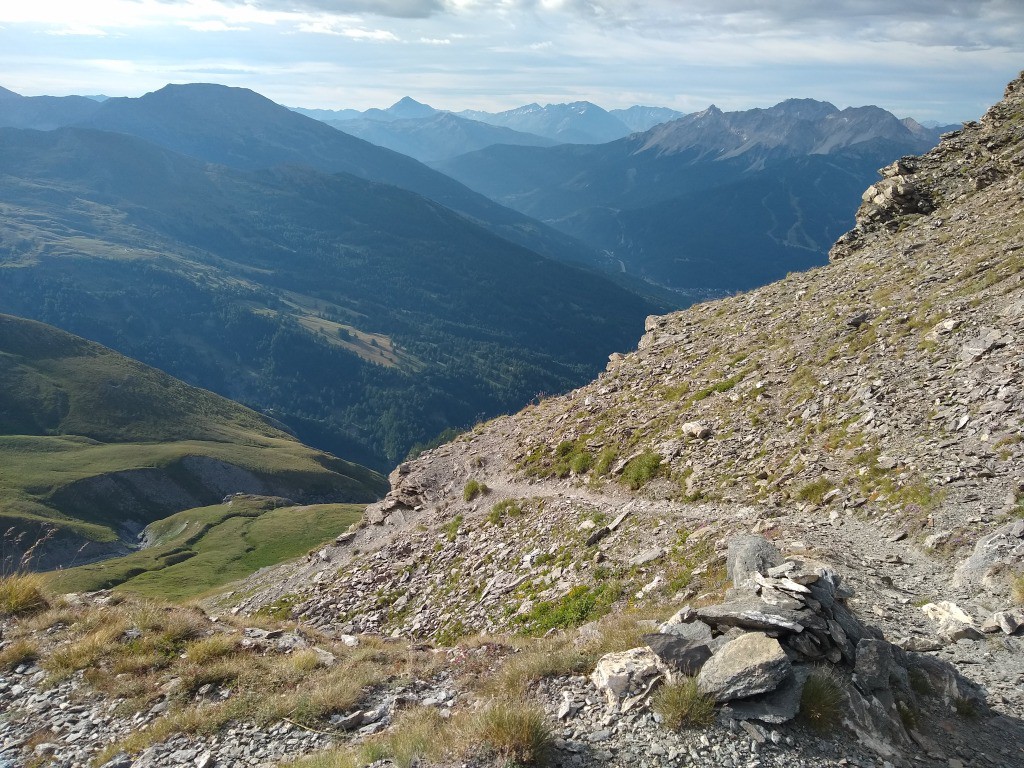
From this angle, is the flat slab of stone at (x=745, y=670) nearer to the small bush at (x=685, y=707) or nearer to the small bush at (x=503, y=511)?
the small bush at (x=685, y=707)

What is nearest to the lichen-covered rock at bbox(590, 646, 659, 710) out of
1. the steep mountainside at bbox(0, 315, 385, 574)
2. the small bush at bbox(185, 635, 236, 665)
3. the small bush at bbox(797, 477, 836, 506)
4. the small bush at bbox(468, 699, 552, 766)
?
the small bush at bbox(468, 699, 552, 766)

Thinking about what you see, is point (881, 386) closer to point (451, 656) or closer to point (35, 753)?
point (451, 656)

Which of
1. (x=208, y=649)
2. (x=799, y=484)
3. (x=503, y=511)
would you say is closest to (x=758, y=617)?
(x=208, y=649)

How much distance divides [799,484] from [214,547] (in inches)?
4691

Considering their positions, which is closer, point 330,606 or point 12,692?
point 12,692

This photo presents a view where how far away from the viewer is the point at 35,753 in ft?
35.4

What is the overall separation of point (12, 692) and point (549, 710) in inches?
417

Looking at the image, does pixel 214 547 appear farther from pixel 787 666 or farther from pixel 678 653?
pixel 787 666

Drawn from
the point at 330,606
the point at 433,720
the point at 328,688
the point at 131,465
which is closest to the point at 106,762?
the point at 328,688

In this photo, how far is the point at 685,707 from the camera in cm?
895

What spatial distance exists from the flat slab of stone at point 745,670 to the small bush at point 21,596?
51.6 feet

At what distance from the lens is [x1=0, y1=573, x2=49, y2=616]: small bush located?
1551cm

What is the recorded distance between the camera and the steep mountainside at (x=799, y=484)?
12266 mm

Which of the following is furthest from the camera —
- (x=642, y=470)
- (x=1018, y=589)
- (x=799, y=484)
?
(x=642, y=470)
